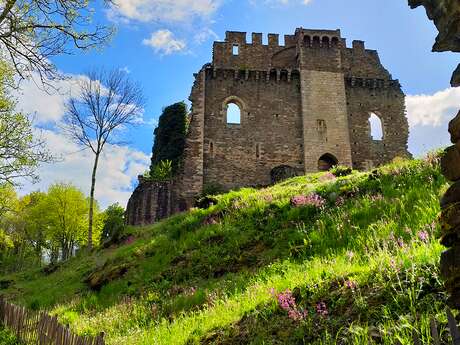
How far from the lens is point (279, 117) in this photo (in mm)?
32500

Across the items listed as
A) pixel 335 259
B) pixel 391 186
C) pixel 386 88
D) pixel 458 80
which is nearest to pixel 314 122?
pixel 386 88

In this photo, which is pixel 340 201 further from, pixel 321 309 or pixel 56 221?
pixel 56 221

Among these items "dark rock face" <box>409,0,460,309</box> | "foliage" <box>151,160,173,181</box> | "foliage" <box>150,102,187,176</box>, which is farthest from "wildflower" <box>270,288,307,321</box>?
"foliage" <box>150,102,187,176</box>

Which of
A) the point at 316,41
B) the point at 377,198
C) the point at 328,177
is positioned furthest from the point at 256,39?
the point at 377,198

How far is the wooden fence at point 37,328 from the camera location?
622 centimetres

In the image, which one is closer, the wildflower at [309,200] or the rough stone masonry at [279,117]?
the wildflower at [309,200]

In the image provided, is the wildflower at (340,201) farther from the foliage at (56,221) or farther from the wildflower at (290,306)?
the foliage at (56,221)

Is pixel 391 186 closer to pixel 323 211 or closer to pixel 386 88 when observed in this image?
pixel 323 211

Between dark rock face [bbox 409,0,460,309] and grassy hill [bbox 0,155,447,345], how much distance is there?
1.19 meters

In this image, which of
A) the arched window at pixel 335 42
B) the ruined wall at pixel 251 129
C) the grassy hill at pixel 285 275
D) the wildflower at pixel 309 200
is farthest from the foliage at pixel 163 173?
the wildflower at pixel 309 200

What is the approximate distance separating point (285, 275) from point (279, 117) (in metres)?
26.1

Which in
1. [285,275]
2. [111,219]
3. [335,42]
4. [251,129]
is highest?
[335,42]

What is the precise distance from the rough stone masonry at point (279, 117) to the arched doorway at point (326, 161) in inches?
3.2

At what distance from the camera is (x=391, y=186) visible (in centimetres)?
1114
